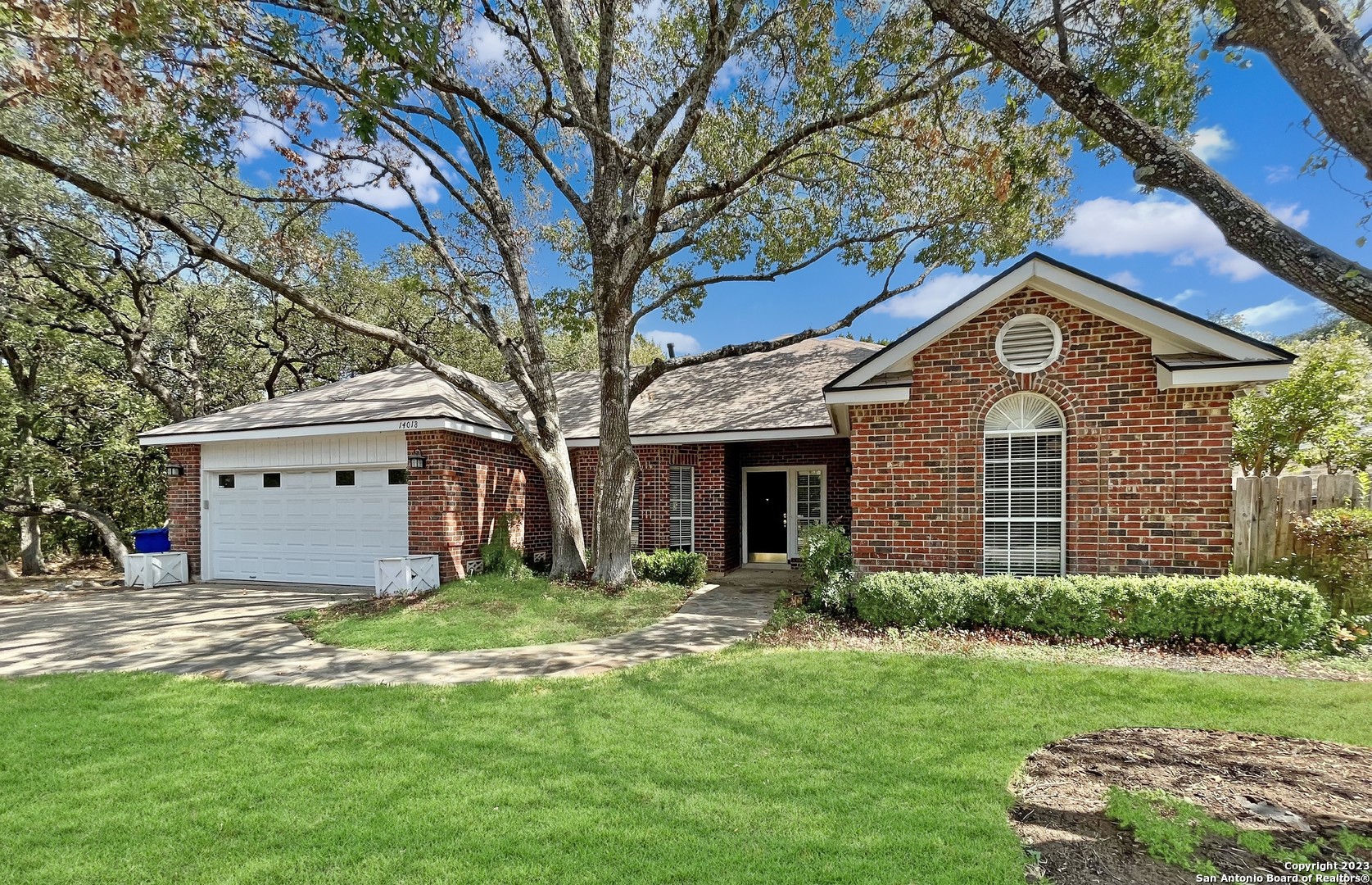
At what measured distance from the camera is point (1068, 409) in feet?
25.8

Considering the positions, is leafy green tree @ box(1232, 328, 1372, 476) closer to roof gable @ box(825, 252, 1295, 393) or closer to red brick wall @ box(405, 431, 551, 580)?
roof gable @ box(825, 252, 1295, 393)

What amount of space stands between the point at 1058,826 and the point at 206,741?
554 cm

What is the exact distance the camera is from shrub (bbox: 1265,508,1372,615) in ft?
22.2

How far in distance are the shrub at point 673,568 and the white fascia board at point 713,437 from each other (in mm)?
2280

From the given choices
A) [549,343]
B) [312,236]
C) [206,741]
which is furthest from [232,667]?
[549,343]

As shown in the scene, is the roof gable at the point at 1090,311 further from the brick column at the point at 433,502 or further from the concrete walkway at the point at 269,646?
the brick column at the point at 433,502

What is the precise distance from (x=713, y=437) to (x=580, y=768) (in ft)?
27.7

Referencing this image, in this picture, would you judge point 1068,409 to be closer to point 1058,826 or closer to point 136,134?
point 1058,826

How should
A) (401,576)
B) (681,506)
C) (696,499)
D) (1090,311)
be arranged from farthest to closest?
(681,506) → (696,499) → (401,576) → (1090,311)

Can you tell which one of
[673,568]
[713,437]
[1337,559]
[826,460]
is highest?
[713,437]

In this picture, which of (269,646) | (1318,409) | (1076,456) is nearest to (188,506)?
(269,646)

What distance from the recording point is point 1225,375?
7.02m

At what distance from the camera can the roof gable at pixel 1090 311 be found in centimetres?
703

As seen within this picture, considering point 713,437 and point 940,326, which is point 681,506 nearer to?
point 713,437
